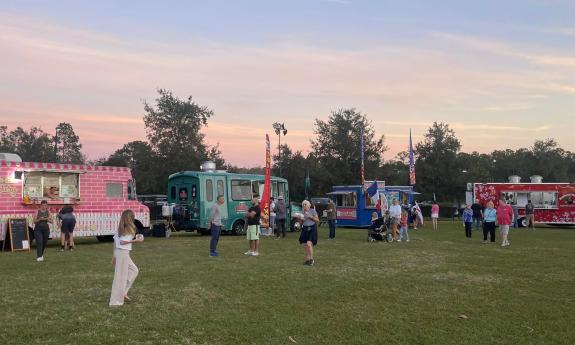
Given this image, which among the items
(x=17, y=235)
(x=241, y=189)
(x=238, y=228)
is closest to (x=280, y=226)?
(x=238, y=228)

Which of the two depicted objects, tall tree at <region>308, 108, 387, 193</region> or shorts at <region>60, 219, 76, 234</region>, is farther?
tall tree at <region>308, 108, 387, 193</region>

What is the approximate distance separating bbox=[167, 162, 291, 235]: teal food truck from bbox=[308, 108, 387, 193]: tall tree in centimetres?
2844

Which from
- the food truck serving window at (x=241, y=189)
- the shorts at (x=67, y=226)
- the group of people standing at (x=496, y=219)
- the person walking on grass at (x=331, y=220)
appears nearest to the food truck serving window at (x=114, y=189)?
the shorts at (x=67, y=226)

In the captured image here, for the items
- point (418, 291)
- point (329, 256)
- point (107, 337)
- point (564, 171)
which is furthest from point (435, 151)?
point (107, 337)

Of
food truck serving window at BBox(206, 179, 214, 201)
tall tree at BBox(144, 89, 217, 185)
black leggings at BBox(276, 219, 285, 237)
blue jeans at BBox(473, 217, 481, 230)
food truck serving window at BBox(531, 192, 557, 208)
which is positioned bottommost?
blue jeans at BBox(473, 217, 481, 230)

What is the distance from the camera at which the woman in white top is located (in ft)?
25.8

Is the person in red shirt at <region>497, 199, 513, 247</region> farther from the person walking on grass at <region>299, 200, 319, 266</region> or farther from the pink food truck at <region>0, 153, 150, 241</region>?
the pink food truck at <region>0, 153, 150, 241</region>

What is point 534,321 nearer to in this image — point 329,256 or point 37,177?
point 329,256

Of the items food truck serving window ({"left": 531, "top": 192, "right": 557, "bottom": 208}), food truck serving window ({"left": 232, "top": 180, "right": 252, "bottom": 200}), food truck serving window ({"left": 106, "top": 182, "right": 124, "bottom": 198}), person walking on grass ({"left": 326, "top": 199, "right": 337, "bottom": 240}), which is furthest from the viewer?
Answer: food truck serving window ({"left": 531, "top": 192, "right": 557, "bottom": 208})

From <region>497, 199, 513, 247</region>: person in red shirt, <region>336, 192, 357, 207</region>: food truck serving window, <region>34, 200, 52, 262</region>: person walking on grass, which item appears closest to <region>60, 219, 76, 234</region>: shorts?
<region>34, 200, 52, 262</region>: person walking on grass

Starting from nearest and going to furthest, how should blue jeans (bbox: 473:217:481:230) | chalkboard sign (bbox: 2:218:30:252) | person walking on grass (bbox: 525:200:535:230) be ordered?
chalkboard sign (bbox: 2:218:30:252), blue jeans (bbox: 473:217:481:230), person walking on grass (bbox: 525:200:535:230)

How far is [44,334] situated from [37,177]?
1206 cm

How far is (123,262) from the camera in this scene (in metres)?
8.05

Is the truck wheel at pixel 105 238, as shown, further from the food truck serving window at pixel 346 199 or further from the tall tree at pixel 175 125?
the tall tree at pixel 175 125
